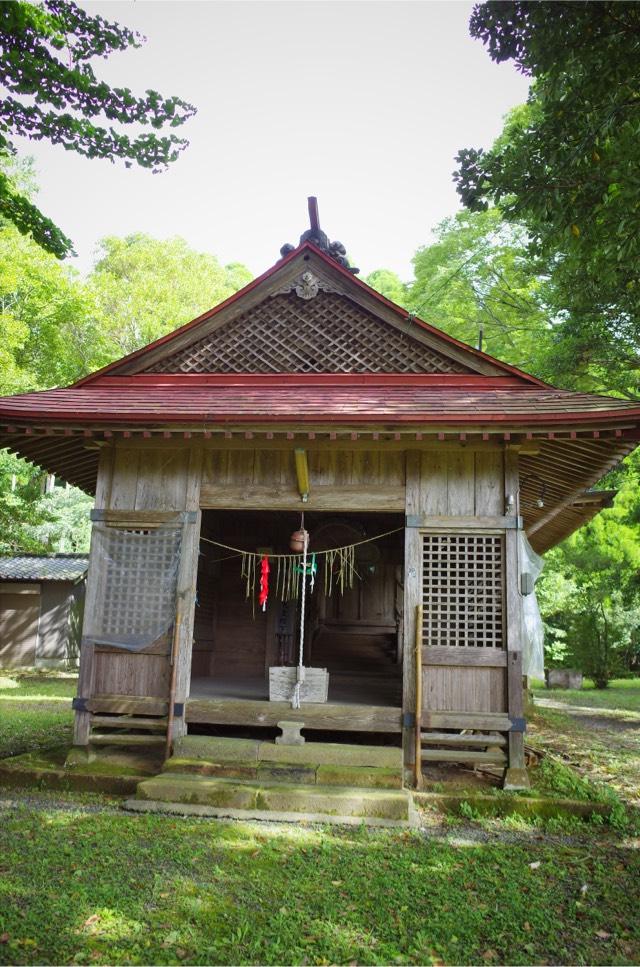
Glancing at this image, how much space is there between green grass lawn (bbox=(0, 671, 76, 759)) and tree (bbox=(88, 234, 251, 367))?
37.5 feet

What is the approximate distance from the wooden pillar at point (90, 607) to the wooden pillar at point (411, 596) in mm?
3801

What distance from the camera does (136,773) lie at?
7.70m

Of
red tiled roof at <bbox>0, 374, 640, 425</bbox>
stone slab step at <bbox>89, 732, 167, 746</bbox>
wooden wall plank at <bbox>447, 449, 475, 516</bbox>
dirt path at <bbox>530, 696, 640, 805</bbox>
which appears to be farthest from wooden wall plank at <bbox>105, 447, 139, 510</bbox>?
dirt path at <bbox>530, 696, 640, 805</bbox>

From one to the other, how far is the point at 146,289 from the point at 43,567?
1116 centimetres

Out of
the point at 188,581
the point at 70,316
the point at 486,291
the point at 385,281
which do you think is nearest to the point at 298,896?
the point at 188,581

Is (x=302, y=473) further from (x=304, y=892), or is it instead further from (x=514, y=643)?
(x=304, y=892)

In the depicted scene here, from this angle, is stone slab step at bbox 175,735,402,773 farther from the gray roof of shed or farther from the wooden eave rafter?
the gray roof of shed

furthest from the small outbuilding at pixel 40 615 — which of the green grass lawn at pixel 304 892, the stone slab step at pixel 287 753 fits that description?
the green grass lawn at pixel 304 892

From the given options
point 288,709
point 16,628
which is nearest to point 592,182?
point 288,709

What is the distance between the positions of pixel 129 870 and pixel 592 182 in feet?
24.9

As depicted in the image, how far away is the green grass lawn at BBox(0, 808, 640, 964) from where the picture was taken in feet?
13.6

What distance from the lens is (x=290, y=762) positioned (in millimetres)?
7543

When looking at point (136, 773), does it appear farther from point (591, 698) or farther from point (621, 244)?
point (591, 698)

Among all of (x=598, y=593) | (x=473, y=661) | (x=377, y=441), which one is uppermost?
(x=377, y=441)
